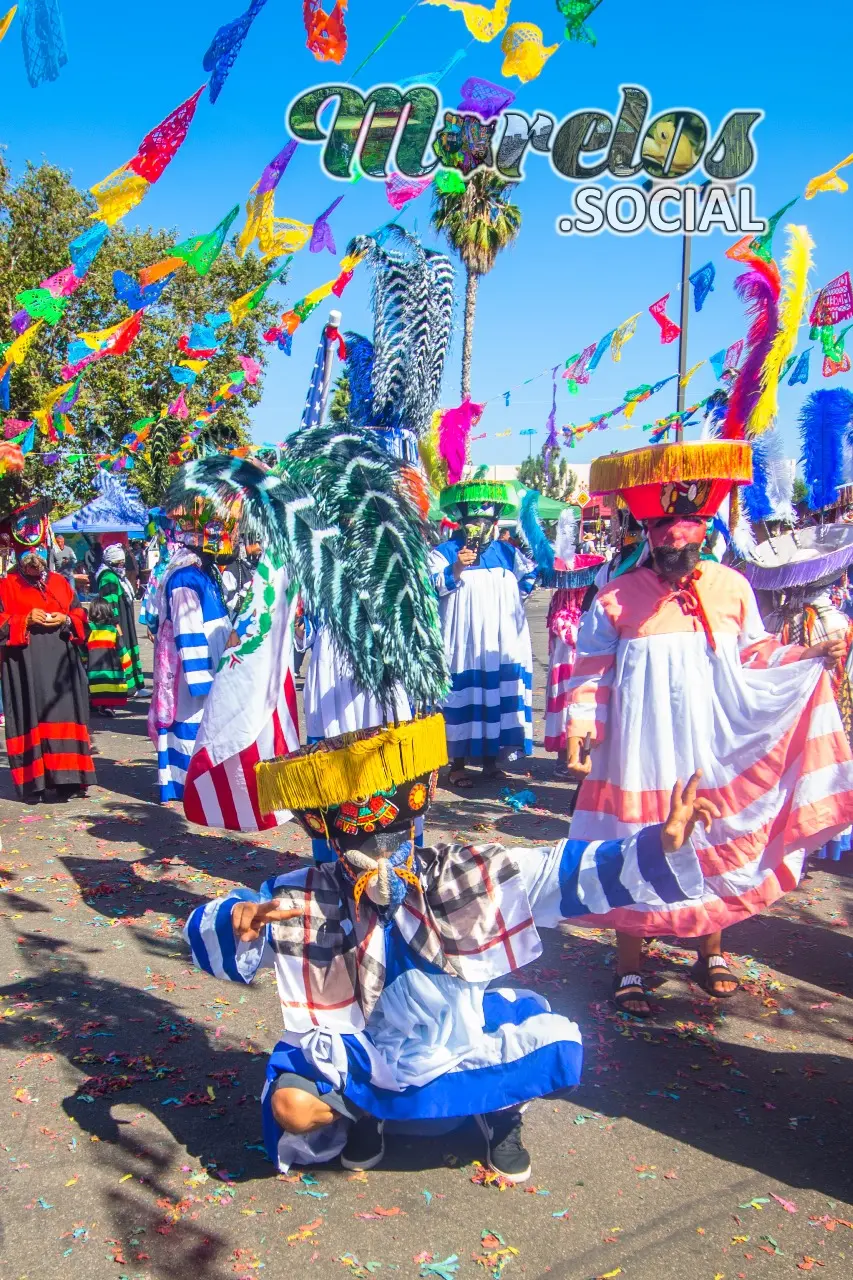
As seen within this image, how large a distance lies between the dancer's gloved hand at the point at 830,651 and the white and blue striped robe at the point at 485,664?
4329mm

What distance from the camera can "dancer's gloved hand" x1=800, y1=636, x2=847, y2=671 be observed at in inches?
145

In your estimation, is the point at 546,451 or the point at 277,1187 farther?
the point at 546,451

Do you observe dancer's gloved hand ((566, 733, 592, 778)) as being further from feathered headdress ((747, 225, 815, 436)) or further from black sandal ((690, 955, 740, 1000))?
feathered headdress ((747, 225, 815, 436))

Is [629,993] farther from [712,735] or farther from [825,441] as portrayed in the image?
[825,441]

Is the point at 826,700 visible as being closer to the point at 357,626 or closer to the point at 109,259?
the point at 357,626

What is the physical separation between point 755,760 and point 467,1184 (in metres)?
1.71

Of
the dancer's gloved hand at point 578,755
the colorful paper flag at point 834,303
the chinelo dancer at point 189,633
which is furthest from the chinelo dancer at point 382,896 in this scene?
the colorful paper flag at point 834,303

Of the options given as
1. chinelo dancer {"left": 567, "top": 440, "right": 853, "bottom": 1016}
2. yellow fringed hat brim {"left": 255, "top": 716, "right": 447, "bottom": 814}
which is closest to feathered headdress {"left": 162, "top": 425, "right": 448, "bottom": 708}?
yellow fringed hat brim {"left": 255, "top": 716, "right": 447, "bottom": 814}

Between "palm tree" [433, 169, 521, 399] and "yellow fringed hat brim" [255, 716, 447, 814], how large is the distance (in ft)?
68.1

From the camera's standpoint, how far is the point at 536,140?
4.57m

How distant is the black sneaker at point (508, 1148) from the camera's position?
289 cm

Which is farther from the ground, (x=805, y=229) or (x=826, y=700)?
(x=805, y=229)

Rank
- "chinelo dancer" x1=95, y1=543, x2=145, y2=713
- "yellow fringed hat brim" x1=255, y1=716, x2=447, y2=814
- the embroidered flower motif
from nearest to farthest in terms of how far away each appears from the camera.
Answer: "yellow fringed hat brim" x1=255, y1=716, x2=447, y2=814
the embroidered flower motif
"chinelo dancer" x1=95, y1=543, x2=145, y2=713

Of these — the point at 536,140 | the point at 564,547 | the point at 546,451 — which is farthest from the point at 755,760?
the point at 546,451
